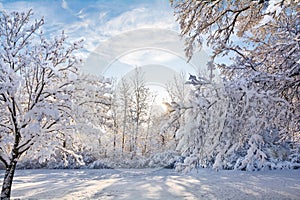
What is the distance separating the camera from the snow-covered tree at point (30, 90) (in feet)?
16.8

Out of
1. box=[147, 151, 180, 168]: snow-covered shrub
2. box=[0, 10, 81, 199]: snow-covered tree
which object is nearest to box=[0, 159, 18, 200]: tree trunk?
box=[0, 10, 81, 199]: snow-covered tree

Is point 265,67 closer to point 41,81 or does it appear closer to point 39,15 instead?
point 41,81

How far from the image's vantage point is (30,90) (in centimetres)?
617

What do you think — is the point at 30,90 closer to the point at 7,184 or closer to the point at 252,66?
the point at 7,184

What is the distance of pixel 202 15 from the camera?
3803 mm

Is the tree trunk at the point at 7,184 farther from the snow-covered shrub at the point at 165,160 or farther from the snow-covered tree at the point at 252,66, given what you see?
the snow-covered shrub at the point at 165,160

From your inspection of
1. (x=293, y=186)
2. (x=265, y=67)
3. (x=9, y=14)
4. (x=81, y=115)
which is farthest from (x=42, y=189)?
(x=293, y=186)

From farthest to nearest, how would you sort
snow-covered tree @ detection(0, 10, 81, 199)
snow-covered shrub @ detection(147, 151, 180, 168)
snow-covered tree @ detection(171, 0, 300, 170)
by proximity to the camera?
snow-covered shrub @ detection(147, 151, 180, 168)
snow-covered tree @ detection(0, 10, 81, 199)
snow-covered tree @ detection(171, 0, 300, 170)

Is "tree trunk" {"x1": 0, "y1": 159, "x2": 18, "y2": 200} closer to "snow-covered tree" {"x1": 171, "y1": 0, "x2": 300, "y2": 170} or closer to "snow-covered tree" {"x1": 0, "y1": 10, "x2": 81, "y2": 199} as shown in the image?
"snow-covered tree" {"x1": 0, "y1": 10, "x2": 81, "y2": 199}

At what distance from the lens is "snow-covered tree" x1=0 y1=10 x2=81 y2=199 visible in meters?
5.11

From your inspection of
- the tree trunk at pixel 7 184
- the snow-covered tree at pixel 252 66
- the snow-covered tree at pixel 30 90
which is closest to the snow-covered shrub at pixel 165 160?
the snow-covered tree at pixel 30 90

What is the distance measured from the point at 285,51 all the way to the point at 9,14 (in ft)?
20.3

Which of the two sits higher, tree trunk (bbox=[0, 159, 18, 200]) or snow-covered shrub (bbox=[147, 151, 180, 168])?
snow-covered shrub (bbox=[147, 151, 180, 168])

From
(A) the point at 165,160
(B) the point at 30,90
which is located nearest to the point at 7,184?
(B) the point at 30,90
